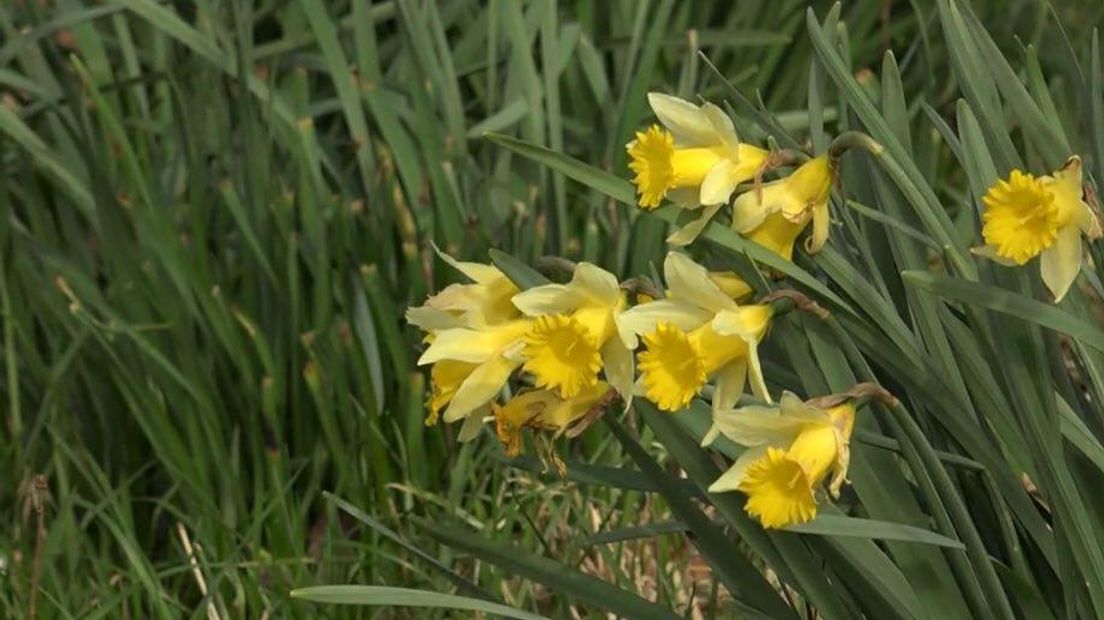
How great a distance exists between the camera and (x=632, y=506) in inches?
89.7

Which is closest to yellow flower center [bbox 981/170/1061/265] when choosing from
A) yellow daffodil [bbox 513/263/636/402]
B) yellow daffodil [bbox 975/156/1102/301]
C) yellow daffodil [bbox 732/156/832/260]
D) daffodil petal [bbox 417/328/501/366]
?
yellow daffodil [bbox 975/156/1102/301]

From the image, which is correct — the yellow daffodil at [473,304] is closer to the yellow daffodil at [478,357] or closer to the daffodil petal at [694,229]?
the yellow daffodil at [478,357]

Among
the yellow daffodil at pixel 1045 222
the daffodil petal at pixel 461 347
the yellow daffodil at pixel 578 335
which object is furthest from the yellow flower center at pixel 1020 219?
the daffodil petal at pixel 461 347

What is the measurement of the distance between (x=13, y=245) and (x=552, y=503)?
83 centimetres

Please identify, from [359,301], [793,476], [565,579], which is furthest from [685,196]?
[359,301]

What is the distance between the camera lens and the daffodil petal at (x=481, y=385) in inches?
54.9

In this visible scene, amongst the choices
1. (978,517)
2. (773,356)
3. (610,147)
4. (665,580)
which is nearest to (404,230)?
(610,147)

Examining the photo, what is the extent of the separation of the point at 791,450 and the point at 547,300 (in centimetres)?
21

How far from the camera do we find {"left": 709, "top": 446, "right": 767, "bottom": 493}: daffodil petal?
53.7 inches

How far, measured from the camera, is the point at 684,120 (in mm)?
1428

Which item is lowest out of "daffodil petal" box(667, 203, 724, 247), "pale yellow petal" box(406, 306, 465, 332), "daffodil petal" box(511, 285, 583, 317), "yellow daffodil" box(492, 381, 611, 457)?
"yellow daffodil" box(492, 381, 611, 457)

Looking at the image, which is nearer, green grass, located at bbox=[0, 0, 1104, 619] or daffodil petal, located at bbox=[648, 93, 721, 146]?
daffodil petal, located at bbox=[648, 93, 721, 146]

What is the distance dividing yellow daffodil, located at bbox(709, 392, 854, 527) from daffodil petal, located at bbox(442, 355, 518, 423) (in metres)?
0.16

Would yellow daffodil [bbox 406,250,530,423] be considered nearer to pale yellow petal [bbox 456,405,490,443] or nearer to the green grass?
pale yellow petal [bbox 456,405,490,443]
